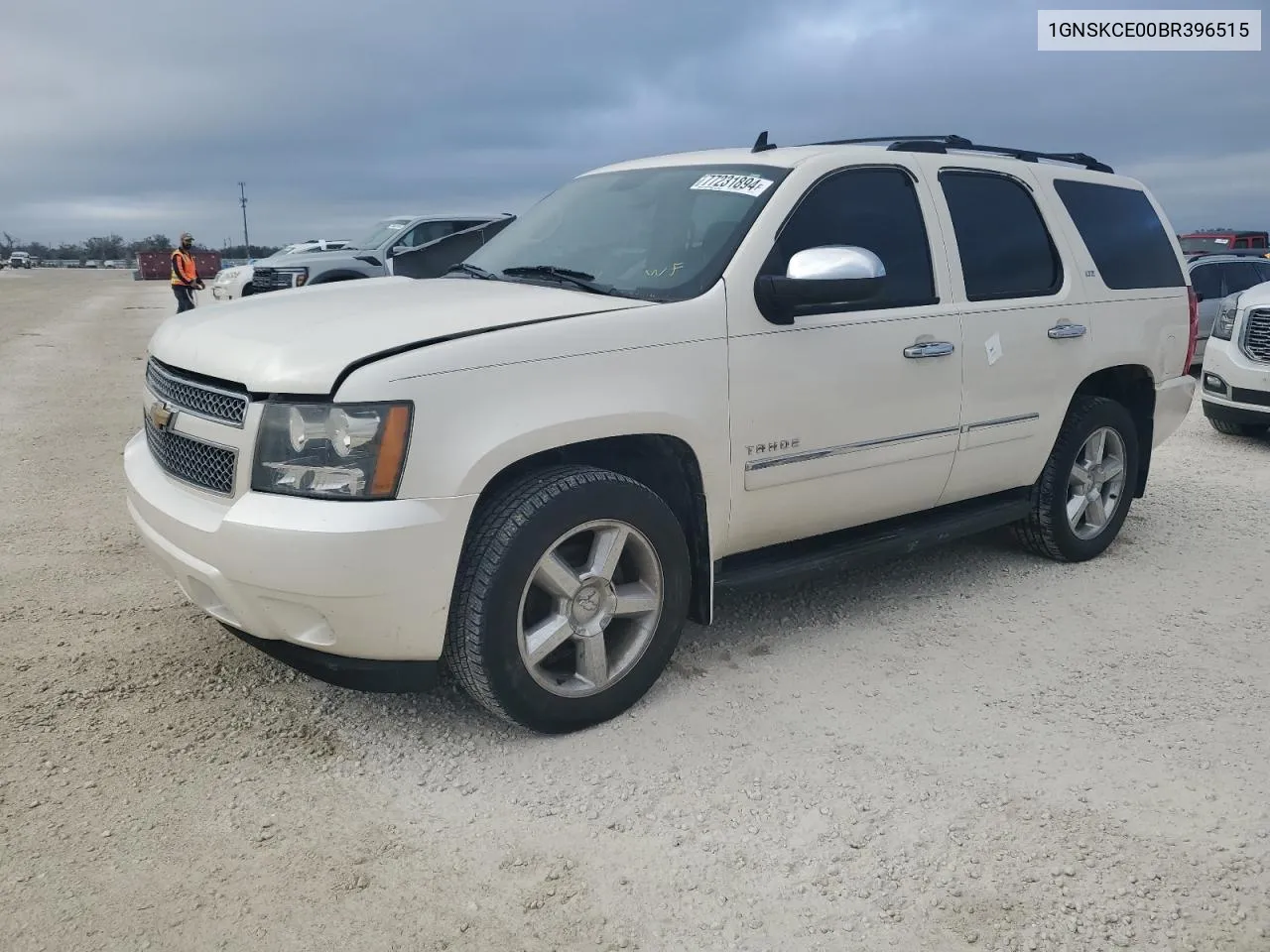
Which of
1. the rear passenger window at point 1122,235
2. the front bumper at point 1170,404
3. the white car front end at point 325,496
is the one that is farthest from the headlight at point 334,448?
the front bumper at point 1170,404

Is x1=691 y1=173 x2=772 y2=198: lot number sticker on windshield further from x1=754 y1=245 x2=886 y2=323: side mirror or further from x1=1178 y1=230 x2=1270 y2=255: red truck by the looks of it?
x1=1178 y1=230 x2=1270 y2=255: red truck

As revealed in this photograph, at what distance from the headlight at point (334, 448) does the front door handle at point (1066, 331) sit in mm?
3086

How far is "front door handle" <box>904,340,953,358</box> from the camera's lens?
3955 millimetres

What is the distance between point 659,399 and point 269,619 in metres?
1.35

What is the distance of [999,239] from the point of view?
4500 mm

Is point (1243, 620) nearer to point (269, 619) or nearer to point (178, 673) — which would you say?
point (269, 619)

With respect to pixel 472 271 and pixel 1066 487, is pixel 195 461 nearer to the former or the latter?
pixel 472 271

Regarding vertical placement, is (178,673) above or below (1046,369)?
below

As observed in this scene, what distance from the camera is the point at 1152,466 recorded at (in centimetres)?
755

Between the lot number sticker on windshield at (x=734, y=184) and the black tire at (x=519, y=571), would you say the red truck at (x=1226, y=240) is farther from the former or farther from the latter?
the black tire at (x=519, y=571)

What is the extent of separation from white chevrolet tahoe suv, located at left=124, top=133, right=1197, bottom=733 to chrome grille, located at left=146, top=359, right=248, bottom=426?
1 centimetres

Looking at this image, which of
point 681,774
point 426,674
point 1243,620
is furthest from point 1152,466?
point 426,674

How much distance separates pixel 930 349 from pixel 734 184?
100cm

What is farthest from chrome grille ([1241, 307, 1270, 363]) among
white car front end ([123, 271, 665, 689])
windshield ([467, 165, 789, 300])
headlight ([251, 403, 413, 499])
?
headlight ([251, 403, 413, 499])
